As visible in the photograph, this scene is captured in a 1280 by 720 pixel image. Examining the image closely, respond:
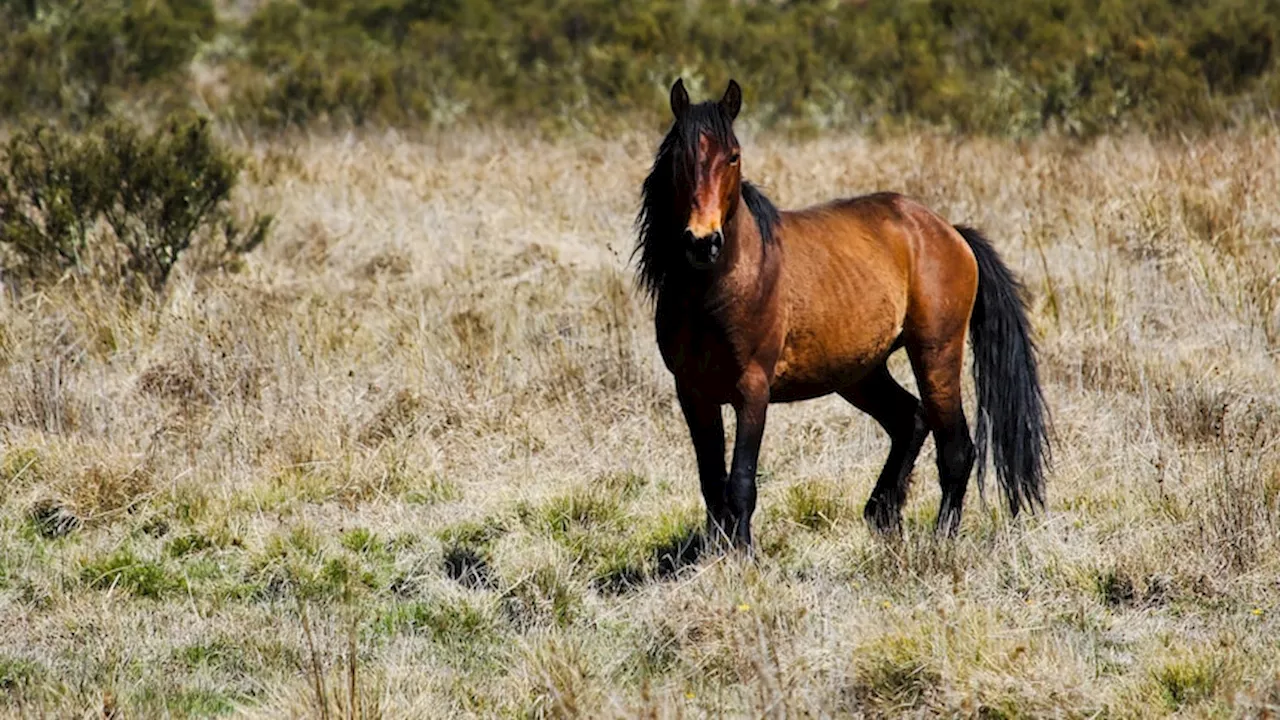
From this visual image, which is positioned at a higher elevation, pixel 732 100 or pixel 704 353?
pixel 732 100

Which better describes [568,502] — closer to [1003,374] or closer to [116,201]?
[1003,374]

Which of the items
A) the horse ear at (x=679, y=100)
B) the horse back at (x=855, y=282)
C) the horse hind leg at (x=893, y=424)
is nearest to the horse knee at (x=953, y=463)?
the horse hind leg at (x=893, y=424)

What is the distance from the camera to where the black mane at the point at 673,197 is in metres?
→ 4.88

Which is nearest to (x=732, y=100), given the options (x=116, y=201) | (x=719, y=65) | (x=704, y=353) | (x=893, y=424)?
(x=704, y=353)

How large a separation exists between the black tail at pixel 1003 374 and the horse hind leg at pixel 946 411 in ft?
0.32

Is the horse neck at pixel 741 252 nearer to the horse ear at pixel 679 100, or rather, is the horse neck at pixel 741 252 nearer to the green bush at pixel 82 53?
the horse ear at pixel 679 100

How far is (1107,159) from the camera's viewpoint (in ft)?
38.5

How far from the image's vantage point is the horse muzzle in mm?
4742

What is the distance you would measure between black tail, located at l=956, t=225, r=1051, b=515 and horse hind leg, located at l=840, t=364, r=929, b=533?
26cm

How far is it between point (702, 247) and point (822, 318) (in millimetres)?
925

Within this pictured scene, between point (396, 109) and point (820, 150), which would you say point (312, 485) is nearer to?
point (820, 150)

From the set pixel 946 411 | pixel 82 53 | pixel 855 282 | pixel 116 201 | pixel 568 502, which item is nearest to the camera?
pixel 855 282

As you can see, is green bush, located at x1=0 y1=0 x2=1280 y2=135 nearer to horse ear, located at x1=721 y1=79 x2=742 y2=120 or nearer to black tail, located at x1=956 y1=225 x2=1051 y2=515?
black tail, located at x1=956 y1=225 x2=1051 y2=515

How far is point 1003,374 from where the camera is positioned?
6.17 metres
